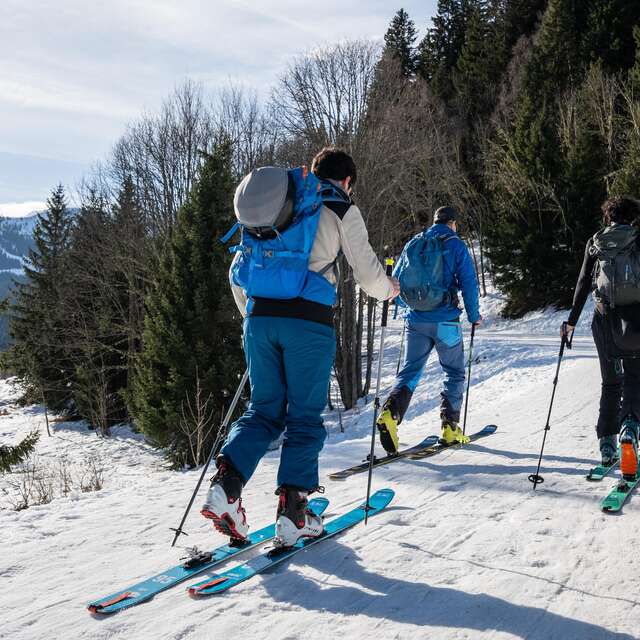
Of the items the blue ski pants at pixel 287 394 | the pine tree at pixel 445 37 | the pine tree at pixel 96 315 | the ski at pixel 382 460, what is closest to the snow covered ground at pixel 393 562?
the ski at pixel 382 460

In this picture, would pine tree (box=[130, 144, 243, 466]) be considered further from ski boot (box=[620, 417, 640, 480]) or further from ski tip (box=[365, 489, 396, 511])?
ski boot (box=[620, 417, 640, 480])

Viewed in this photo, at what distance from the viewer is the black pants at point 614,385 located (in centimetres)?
449

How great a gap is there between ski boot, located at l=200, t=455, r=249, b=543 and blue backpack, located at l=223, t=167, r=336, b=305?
3.09 ft

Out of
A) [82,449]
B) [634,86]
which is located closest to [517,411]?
[82,449]

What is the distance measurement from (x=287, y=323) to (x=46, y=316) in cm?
2585

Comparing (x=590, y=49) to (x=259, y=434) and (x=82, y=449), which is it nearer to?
(x=82, y=449)

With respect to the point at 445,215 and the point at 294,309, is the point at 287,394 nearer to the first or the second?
the point at 294,309

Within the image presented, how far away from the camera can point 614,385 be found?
4.71m

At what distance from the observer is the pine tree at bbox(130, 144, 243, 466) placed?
13922 mm

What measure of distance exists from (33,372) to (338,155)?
88.0 ft

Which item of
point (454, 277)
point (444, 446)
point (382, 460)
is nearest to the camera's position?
point (382, 460)

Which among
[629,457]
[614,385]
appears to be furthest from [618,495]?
[614,385]

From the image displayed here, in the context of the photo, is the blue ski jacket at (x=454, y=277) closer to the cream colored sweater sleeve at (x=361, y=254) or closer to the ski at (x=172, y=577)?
the cream colored sweater sleeve at (x=361, y=254)

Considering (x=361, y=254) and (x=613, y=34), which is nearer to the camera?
(x=361, y=254)
